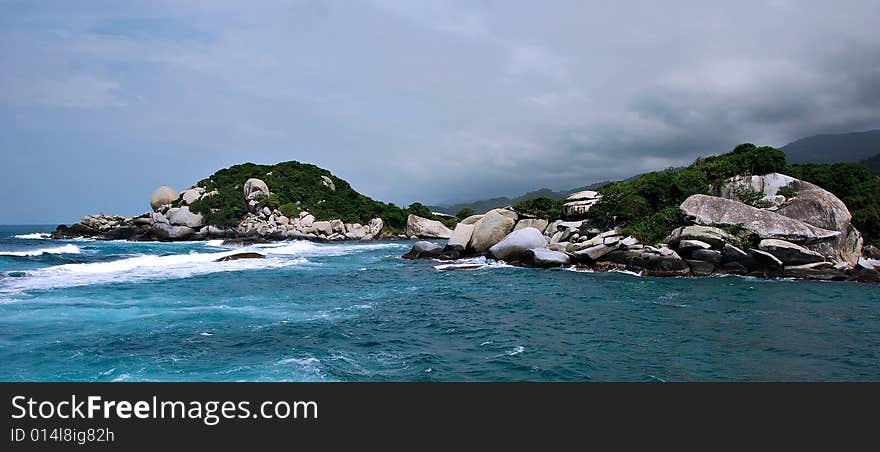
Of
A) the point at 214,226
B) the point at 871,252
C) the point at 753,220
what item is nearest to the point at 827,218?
the point at 871,252

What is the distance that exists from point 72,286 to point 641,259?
94.5 ft

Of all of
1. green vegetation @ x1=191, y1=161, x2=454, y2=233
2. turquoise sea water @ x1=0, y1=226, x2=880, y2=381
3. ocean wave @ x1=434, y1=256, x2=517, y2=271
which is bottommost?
turquoise sea water @ x1=0, y1=226, x2=880, y2=381

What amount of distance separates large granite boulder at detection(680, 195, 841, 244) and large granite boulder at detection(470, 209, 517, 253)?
12.1m

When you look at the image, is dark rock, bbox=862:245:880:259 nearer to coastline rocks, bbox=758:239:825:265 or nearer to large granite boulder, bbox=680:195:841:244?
large granite boulder, bbox=680:195:841:244

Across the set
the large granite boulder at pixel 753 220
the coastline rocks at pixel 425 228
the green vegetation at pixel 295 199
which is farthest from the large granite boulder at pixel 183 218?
the large granite boulder at pixel 753 220

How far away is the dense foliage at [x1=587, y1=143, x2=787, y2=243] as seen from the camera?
98.1 ft

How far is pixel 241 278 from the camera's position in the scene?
24.7 metres

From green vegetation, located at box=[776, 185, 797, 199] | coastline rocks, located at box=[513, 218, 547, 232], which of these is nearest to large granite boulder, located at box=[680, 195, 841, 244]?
green vegetation, located at box=[776, 185, 797, 199]

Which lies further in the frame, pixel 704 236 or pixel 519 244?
pixel 519 244

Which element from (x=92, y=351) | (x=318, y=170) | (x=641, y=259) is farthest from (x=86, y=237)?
(x=641, y=259)

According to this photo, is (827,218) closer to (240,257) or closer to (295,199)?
(240,257)

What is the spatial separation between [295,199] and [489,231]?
45.4 m

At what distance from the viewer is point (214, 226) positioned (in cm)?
6059
